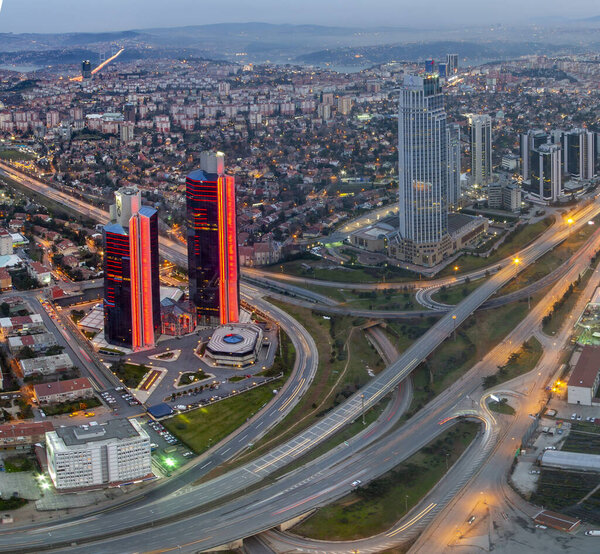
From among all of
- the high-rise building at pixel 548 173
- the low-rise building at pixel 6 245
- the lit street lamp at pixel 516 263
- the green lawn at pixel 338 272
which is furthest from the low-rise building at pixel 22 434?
the high-rise building at pixel 548 173

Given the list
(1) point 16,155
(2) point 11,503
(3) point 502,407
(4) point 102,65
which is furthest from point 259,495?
(4) point 102,65

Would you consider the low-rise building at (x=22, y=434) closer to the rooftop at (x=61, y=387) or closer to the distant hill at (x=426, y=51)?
the rooftop at (x=61, y=387)

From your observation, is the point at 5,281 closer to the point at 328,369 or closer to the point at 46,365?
the point at 46,365

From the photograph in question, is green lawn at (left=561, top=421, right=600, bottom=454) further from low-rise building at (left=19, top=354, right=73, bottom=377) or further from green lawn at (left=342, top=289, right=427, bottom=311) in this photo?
low-rise building at (left=19, top=354, right=73, bottom=377)

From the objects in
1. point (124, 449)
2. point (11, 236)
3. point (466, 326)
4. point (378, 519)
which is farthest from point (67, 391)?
point (11, 236)

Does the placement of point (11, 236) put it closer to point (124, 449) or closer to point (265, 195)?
point (265, 195)

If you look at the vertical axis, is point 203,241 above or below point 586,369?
above
